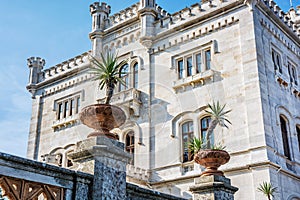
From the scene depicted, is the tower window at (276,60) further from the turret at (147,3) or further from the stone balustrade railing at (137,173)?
the stone balustrade railing at (137,173)

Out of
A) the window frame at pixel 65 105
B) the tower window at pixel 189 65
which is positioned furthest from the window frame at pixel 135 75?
the window frame at pixel 65 105

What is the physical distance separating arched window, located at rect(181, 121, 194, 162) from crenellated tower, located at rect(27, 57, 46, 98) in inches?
482

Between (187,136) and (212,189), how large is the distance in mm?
9651

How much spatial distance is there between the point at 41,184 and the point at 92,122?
1784 millimetres

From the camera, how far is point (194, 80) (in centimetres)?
1911

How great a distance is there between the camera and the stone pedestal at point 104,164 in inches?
262

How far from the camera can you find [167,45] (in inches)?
826

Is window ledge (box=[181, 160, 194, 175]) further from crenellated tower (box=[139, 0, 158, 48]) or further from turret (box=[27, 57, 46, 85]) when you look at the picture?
turret (box=[27, 57, 46, 85])

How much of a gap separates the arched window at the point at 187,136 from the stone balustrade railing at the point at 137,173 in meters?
1.92

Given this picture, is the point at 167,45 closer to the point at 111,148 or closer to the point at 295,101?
the point at 295,101

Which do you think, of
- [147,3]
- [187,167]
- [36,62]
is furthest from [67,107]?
[187,167]

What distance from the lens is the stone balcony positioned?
20.4m

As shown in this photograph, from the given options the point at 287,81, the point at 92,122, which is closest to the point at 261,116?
the point at 287,81

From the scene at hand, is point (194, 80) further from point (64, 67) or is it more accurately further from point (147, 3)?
point (64, 67)
